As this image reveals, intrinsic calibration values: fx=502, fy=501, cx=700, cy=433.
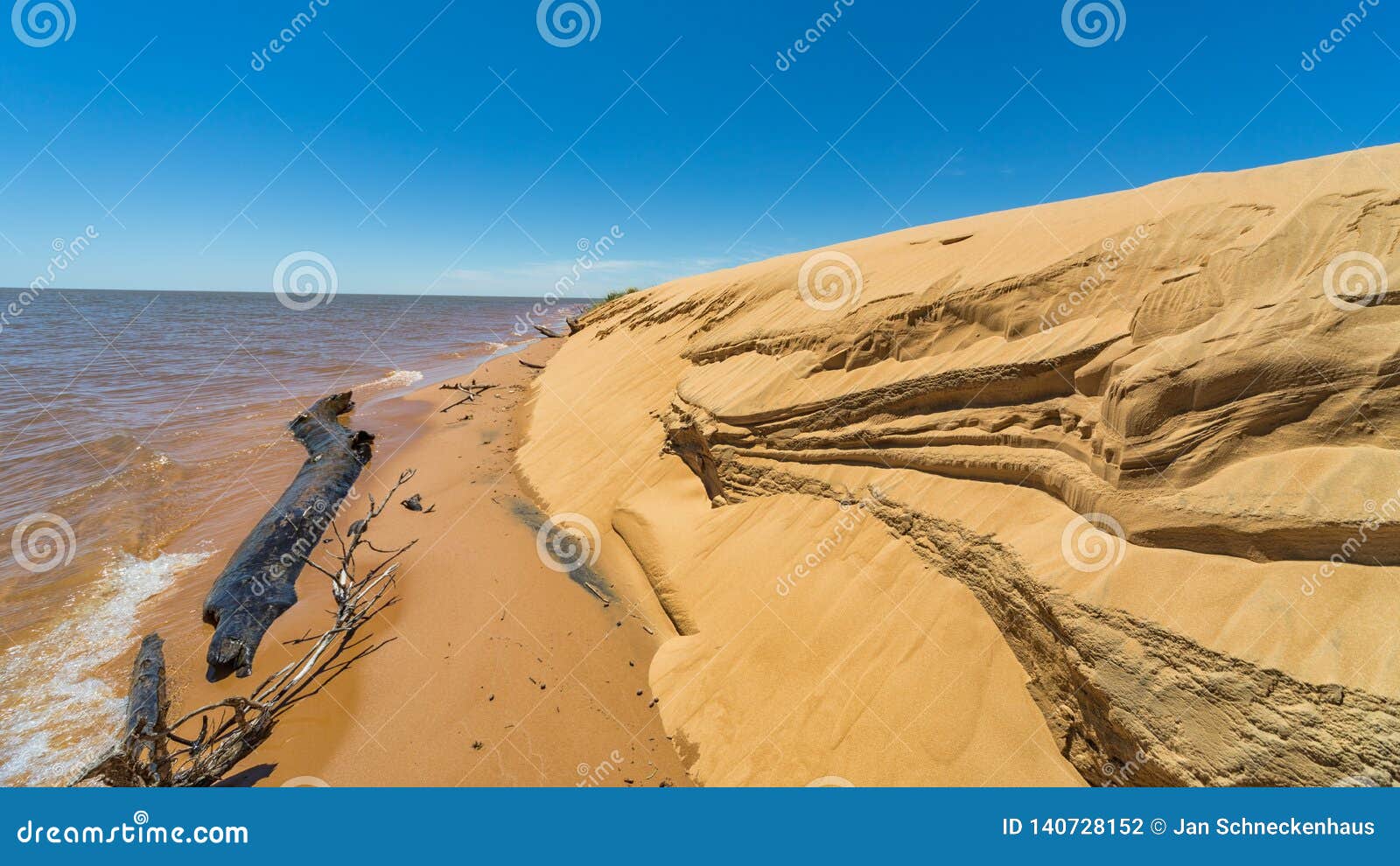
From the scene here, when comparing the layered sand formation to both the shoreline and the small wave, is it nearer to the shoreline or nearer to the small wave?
the shoreline

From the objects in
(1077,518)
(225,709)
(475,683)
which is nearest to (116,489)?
(225,709)

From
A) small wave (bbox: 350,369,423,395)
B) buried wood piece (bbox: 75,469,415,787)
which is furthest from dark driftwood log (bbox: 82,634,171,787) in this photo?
small wave (bbox: 350,369,423,395)

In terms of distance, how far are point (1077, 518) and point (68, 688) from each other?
319 inches

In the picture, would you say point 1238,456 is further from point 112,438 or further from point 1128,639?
point 112,438

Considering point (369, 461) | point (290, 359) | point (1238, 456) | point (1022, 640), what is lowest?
point (1022, 640)

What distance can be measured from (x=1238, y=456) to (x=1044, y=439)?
35.6 inches

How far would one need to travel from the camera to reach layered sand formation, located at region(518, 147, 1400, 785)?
2.28 metres

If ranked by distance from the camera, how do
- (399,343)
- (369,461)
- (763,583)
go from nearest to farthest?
1. (763,583)
2. (369,461)
3. (399,343)

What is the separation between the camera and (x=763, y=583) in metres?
4.43

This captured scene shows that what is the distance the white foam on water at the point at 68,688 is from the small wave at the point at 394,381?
36.6 feet

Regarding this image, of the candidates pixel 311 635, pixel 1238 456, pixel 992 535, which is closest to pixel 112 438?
pixel 311 635

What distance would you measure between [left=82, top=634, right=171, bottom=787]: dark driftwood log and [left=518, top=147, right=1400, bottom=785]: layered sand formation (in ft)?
10.9

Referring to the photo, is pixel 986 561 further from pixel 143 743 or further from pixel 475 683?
pixel 143 743

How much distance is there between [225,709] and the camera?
13.6ft
